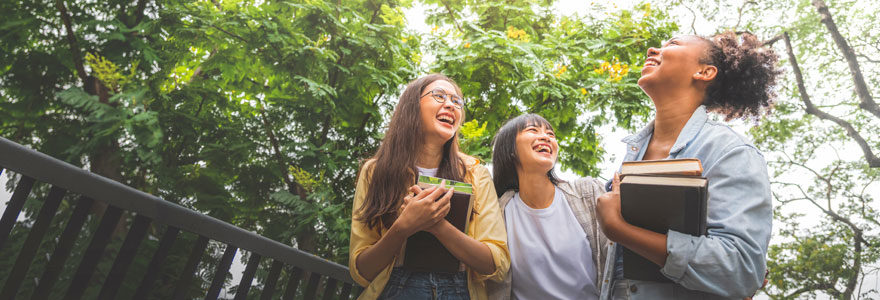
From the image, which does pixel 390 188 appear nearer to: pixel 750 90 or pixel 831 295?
pixel 750 90

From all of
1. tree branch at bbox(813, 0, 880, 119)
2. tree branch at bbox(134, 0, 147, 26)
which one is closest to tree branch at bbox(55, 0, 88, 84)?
tree branch at bbox(134, 0, 147, 26)

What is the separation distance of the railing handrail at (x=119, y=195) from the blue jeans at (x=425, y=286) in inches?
28.5

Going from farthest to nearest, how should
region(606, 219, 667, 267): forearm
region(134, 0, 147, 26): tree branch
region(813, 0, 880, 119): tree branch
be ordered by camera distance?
region(813, 0, 880, 119): tree branch → region(134, 0, 147, 26): tree branch → region(606, 219, 667, 267): forearm

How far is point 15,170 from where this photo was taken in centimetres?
132

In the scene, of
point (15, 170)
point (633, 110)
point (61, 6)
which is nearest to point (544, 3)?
point (633, 110)

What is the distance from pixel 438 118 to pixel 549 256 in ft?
2.46

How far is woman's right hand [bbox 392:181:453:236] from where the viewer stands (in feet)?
4.95

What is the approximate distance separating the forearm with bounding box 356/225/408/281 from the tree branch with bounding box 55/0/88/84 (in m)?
4.59

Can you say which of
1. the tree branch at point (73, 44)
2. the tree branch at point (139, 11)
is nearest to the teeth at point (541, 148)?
the tree branch at point (139, 11)

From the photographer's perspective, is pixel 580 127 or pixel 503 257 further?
pixel 580 127

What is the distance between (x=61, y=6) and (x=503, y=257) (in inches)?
198

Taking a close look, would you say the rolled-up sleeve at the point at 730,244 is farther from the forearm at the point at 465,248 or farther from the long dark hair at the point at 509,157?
the long dark hair at the point at 509,157

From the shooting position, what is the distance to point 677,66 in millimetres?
1660

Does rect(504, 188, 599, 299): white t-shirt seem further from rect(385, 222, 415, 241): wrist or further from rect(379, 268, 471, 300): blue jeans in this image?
rect(385, 222, 415, 241): wrist
